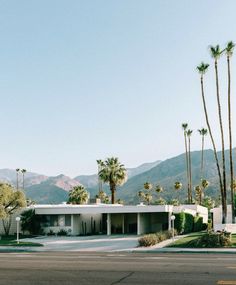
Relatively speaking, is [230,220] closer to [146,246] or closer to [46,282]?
[146,246]

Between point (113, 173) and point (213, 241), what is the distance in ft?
121

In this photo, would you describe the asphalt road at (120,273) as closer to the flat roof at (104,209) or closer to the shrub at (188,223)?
the flat roof at (104,209)

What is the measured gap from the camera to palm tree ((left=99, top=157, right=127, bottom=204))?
235 ft

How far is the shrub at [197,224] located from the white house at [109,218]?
1.65 m

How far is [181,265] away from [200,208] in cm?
4656

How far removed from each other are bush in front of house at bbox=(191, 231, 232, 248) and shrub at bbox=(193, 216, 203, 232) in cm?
2363

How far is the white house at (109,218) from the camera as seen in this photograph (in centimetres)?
5184

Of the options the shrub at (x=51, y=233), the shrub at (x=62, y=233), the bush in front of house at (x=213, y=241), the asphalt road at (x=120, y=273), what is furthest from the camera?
the shrub at (x=51, y=233)

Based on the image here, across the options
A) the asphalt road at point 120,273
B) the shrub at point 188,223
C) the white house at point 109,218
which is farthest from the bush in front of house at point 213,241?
the shrub at point 188,223

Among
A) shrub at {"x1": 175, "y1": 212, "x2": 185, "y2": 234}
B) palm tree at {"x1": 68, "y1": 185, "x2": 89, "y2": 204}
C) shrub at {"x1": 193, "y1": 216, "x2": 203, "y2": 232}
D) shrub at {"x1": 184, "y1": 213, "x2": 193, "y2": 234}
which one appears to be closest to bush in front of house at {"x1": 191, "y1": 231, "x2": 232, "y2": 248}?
shrub at {"x1": 175, "y1": 212, "x2": 185, "y2": 234}

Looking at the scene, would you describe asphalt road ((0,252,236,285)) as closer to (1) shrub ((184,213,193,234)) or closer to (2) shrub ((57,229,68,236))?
(2) shrub ((57,229,68,236))

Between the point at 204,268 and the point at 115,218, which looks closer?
the point at 204,268

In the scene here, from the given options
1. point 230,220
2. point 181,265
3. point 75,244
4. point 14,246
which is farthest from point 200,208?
point 181,265

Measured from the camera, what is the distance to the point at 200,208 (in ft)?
220
